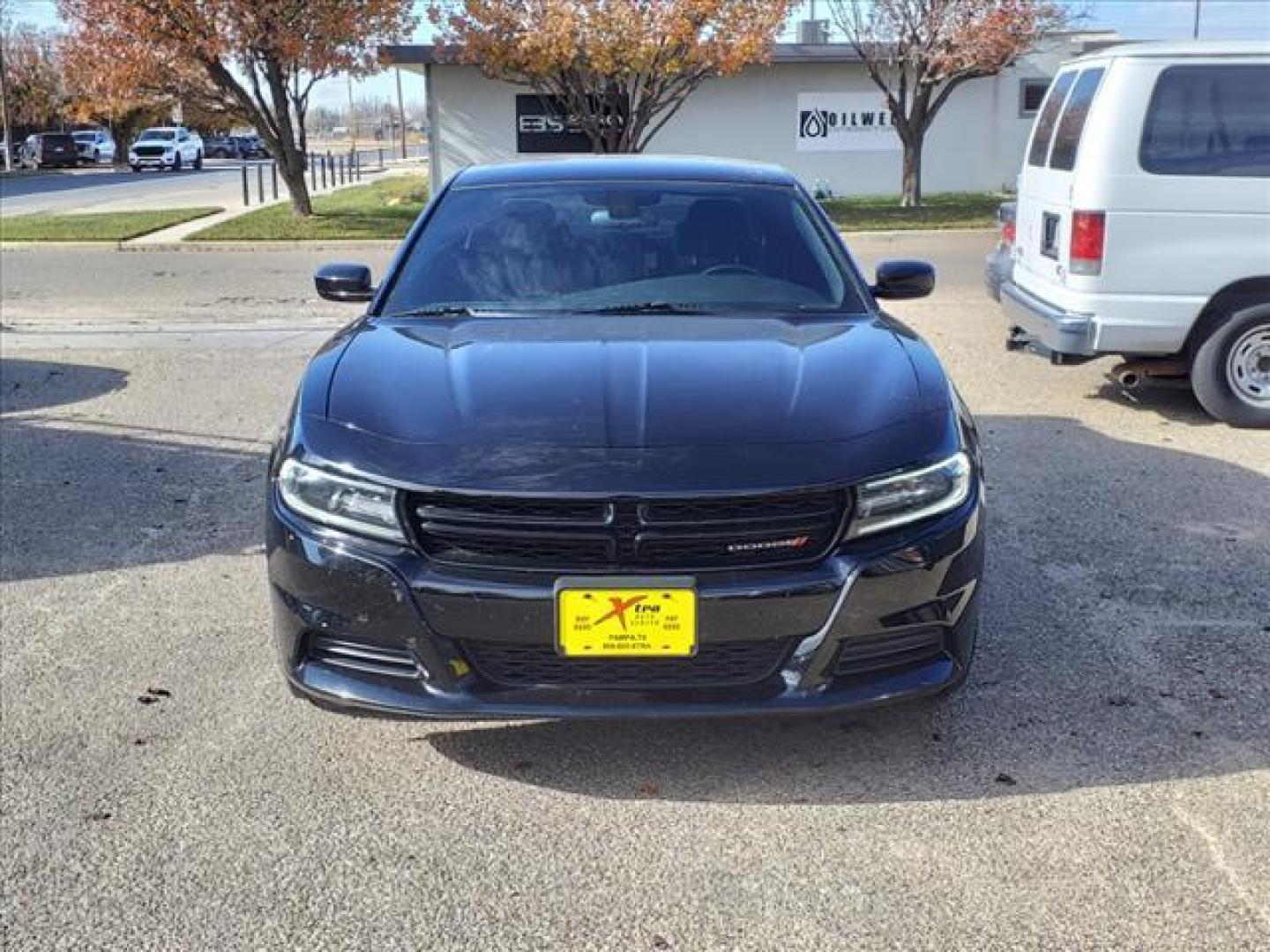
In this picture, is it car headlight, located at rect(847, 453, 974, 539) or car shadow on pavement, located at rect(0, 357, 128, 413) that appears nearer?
car headlight, located at rect(847, 453, 974, 539)

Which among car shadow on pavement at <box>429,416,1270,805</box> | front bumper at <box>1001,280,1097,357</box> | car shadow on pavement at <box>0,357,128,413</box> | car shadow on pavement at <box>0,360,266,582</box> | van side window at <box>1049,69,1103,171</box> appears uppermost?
van side window at <box>1049,69,1103,171</box>

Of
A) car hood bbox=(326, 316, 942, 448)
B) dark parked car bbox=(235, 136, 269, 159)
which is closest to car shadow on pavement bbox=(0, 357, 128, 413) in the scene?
car hood bbox=(326, 316, 942, 448)

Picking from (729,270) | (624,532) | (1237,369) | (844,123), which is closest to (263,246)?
(844,123)

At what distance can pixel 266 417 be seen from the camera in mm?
7844

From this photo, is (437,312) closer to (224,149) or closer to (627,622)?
(627,622)

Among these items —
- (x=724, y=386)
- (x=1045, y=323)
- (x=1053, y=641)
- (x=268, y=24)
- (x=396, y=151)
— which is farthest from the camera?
(x=396, y=151)

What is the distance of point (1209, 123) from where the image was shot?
705 centimetres

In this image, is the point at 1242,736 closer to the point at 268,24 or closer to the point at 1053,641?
the point at 1053,641

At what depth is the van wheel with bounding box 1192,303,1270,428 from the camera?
7207mm

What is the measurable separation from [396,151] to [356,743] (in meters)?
86.9

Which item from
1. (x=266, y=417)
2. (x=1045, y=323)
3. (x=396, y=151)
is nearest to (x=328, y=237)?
(x=266, y=417)

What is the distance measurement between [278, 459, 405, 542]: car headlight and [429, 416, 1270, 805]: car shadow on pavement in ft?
2.58

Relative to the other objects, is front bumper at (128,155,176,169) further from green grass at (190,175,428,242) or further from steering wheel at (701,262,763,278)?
steering wheel at (701,262,763,278)

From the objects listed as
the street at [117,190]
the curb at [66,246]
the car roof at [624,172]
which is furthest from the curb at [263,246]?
the car roof at [624,172]
